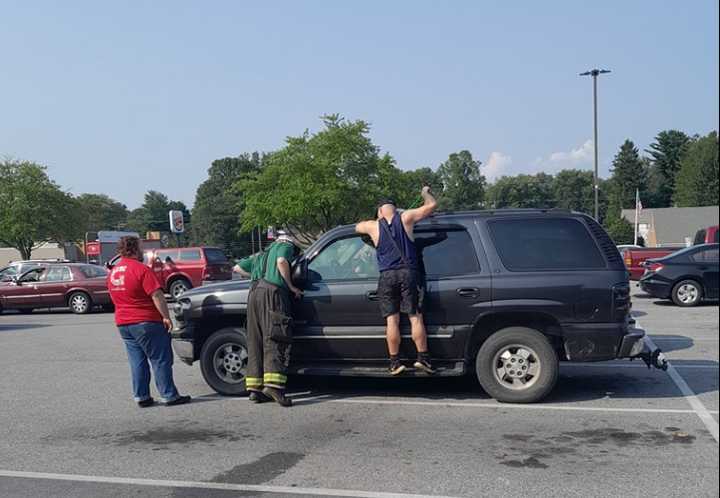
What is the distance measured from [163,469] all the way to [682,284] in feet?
41.0

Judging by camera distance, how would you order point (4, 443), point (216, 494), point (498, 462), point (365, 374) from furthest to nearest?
point (365, 374) < point (4, 443) < point (498, 462) < point (216, 494)

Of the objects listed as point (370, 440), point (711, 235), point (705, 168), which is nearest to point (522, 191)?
point (370, 440)

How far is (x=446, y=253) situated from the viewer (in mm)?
7059

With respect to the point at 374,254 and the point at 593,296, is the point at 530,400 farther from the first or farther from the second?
the point at 374,254

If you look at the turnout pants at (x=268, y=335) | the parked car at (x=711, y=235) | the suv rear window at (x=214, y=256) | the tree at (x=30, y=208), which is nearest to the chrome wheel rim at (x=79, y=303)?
the suv rear window at (x=214, y=256)

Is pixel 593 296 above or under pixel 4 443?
above

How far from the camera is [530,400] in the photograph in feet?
22.0

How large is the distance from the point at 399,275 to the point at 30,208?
A: 44.7 meters

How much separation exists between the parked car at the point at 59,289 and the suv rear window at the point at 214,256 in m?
3.81

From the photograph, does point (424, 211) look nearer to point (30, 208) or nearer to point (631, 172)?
point (631, 172)

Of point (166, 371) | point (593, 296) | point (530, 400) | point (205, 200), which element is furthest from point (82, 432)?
point (205, 200)

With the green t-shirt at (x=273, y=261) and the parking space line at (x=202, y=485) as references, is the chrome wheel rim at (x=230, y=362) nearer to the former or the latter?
the green t-shirt at (x=273, y=261)

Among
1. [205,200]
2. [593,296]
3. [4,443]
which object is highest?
[205,200]

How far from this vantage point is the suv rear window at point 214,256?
893 inches
